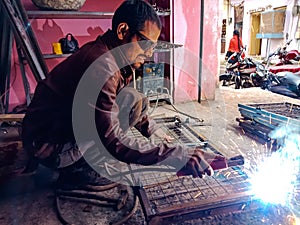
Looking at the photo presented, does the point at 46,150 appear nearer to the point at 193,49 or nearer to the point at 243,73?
the point at 193,49

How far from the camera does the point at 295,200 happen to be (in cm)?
142

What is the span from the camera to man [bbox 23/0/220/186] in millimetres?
1099

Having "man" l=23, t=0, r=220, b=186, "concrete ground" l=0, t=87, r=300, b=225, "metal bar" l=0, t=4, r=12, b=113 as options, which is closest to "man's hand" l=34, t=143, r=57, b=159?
"man" l=23, t=0, r=220, b=186

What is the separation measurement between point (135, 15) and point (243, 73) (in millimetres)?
4759

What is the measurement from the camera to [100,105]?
1.08 metres

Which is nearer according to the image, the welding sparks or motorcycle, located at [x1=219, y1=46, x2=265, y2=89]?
the welding sparks

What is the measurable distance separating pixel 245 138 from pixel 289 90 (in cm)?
199

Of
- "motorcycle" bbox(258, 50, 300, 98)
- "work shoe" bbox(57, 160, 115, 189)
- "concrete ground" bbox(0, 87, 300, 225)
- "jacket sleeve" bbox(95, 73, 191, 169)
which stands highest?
"jacket sleeve" bbox(95, 73, 191, 169)

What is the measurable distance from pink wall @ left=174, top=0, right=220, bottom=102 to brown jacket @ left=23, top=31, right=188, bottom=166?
7.92 ft

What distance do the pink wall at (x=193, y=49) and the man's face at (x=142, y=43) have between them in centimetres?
242

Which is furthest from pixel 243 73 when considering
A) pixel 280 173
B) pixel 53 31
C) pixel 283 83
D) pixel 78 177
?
pixel 78 177

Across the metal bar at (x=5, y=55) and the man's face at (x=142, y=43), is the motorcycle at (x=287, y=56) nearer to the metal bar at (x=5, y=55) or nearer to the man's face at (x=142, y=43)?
the metal bar at (x=5, y=55)

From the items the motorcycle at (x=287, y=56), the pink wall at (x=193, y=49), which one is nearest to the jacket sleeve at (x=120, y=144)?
the pink wall at (x=193, y=49)

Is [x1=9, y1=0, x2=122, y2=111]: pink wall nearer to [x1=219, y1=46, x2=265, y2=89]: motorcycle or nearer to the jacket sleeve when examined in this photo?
the jacket sleeve
